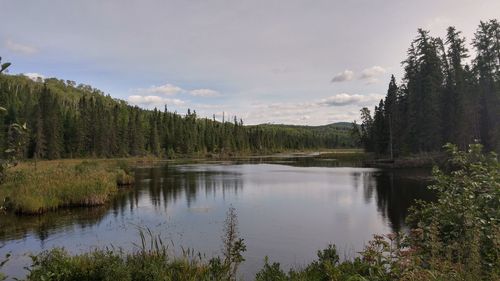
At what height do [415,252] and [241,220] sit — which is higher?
[415,252]

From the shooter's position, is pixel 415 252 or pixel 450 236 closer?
pixel 415 252

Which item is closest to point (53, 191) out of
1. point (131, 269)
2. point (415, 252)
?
point (131, 269)

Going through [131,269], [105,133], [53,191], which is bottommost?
[131,269]

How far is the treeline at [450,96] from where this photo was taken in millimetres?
44375

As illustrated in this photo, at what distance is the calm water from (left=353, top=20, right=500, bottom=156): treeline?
1758 cm

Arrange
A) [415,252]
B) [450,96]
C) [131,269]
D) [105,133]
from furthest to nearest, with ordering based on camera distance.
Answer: [105,133] < [450,96] < [131,269] < [415,252]

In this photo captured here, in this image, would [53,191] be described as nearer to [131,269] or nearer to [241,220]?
[241,220]

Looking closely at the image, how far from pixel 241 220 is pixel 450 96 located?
3971 centimetres

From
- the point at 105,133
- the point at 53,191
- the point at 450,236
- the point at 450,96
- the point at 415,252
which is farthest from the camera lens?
the point at 105,133

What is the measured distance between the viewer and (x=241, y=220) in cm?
1941

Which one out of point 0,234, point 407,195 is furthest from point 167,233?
point 407,195

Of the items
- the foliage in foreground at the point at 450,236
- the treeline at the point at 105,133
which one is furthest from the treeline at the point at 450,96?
the treeline at the point at 105,133

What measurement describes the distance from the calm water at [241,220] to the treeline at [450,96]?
17.6m

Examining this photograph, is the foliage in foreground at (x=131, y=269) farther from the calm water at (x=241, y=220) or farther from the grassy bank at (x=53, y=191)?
the grassy bank at (x=53, y=191)
